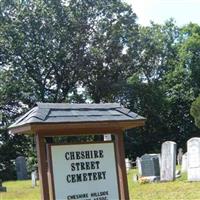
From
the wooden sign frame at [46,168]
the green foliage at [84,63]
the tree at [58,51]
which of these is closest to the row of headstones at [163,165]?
the wooden sign frame at [46,168]

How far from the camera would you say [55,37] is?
4116cm

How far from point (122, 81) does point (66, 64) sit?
4.71m

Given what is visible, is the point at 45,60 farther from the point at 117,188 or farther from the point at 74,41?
the point at 117,188

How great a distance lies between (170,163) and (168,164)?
86mm

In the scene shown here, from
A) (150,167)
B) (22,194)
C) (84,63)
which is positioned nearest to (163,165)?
(150,167)

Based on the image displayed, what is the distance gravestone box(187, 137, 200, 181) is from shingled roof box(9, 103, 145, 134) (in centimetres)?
923

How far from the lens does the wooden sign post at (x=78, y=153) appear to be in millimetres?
7035

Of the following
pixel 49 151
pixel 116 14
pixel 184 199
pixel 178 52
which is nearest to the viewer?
pixel 49 151

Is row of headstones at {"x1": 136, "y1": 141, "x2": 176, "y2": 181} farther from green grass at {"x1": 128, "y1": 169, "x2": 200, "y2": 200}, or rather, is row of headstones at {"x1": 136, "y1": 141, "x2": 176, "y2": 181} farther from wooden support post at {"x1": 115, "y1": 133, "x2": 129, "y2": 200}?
wooden support post at {"x1": 115, "y1": 133, "x2": 129, "y2": 200}

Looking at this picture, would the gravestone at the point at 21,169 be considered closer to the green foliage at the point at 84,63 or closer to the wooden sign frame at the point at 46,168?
the green foliage at the point at 84,63

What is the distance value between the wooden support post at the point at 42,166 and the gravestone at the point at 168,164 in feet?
37.2

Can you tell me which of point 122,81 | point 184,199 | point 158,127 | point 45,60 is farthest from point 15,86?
point 184,199

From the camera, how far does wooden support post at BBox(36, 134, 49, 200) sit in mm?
6986

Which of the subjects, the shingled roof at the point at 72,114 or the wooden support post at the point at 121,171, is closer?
the shingled roof at the point at 72,114
